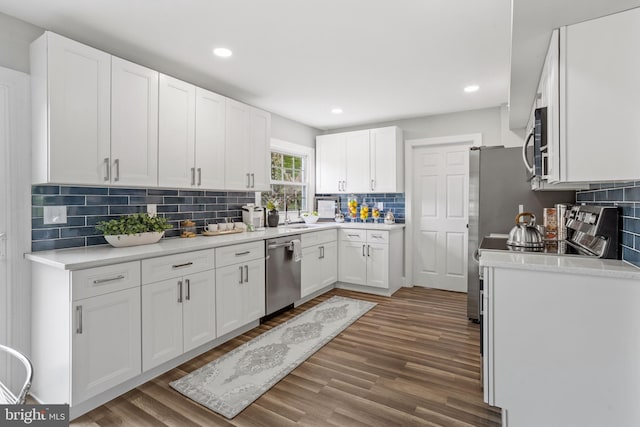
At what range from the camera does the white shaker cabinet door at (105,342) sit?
191 cm

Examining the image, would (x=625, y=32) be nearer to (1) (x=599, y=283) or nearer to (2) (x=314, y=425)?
(1) (x=599, y=283)

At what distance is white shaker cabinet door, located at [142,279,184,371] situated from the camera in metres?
2.25

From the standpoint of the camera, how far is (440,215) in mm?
4648

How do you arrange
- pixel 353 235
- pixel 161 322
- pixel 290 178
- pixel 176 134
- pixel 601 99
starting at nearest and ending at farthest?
pixel 601 99 < pixel 161 322 < pixel 176 134 < pixel 353 235 < pixel 290 178

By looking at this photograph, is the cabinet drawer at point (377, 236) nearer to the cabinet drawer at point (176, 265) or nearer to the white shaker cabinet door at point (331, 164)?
the white shaker cabinet door at point (331, 164)

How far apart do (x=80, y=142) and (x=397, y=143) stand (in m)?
3.62

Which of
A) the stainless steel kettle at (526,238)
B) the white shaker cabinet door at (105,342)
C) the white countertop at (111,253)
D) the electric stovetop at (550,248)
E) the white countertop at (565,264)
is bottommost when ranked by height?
the white shaker cabinet door at (105,342)

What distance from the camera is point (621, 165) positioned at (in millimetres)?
1442

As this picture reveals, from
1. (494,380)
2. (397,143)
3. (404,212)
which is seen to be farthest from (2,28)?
(404,212)

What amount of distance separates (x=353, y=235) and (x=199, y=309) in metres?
2.40

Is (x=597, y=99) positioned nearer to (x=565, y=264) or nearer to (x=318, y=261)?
(x=565, y=264)

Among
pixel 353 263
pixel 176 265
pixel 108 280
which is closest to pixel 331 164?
pixel 353 263

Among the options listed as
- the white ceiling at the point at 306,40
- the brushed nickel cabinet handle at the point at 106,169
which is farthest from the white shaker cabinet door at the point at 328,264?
the brushed nickel cabinet handle at the point at 106,169

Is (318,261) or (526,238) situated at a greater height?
(526,238)
